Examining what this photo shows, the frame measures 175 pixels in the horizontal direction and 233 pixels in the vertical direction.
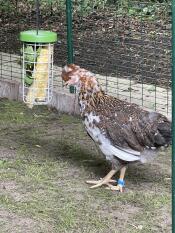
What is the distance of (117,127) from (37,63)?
1.09 meters

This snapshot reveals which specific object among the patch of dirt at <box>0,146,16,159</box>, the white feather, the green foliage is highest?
the green foliage

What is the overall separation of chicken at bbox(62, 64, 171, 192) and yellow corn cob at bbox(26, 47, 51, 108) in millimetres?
471

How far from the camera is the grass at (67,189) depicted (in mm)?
4074

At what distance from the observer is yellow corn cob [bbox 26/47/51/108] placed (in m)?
5.31

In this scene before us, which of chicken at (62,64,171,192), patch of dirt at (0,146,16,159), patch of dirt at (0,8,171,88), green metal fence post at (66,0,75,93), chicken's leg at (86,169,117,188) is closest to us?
chicken at (62,64,171,192)

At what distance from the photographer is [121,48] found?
29.0 ft

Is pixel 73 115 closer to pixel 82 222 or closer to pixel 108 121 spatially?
pixel 108 121

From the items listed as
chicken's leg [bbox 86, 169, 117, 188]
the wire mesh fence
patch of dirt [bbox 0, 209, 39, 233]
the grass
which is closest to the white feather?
chicken's leg [bbox 86, 169, 117, 188]

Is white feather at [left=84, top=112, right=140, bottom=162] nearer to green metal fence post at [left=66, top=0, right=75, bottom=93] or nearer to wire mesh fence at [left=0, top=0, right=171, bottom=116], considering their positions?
wire mesh fence at [left=0, top=0, right=171, bottom=116]

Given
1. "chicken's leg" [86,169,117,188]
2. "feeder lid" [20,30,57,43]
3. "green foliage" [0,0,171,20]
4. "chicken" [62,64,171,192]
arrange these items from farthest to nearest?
"green foliage" [0,0,171,20]
"feeder lid" [20,30,57,43]
"chicken's leg" [86,169,117,188]
"chicken" [62,64,171,192]

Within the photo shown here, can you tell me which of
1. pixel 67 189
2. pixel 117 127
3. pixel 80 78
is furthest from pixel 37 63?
pixel 67 189

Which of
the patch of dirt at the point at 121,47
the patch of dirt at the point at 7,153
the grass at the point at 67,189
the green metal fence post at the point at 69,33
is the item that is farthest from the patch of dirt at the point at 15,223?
the patch of dirt at the point at 121,47

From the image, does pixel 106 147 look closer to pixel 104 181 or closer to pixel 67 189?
pixel 104 181

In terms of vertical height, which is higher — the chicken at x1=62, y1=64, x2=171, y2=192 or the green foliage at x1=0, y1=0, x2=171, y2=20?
the green foliage at x1=0, y1=0, x2=171, y2=20
